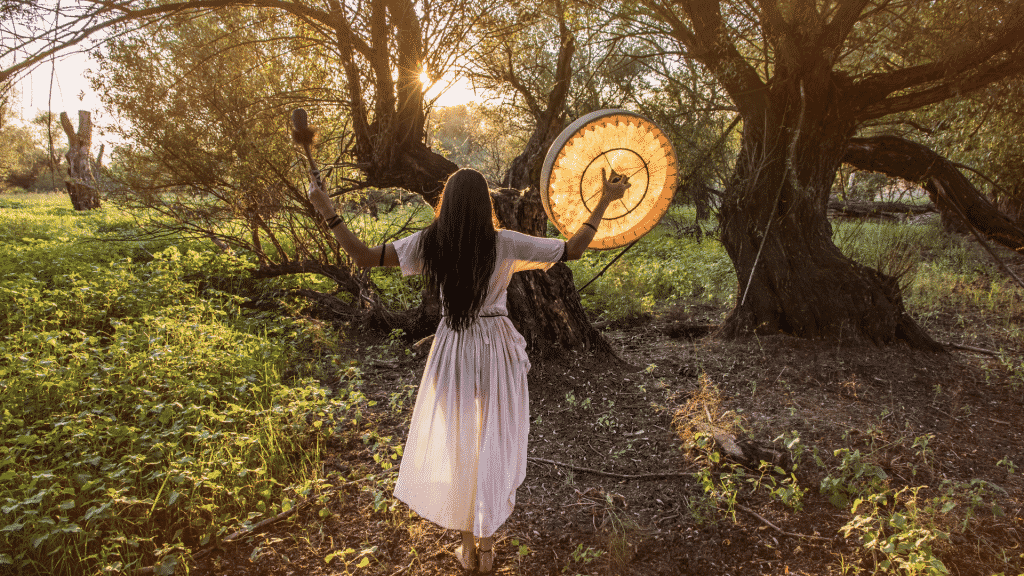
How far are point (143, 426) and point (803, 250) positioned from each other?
20.2ft

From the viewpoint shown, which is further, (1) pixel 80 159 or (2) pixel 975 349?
(1) pixel 80 159

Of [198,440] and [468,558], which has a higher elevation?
[198,440]

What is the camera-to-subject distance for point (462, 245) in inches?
96.9

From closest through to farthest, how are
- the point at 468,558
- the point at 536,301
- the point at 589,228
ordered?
the point at 589,228 → the point at 468,558 → the point at 536,301

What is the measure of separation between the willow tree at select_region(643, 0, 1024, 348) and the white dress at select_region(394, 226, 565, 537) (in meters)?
3.05

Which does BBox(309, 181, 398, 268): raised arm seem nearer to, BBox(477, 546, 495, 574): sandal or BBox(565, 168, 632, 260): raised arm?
BBox(565, 168, 632, 260): raised arm

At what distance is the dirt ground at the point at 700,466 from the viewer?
2.73 metres

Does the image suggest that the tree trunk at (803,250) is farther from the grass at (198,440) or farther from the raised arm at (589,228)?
the raised arm at (589,228)

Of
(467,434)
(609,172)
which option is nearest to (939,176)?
(609,172)

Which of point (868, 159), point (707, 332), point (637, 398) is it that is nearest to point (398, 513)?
point (637, 398)

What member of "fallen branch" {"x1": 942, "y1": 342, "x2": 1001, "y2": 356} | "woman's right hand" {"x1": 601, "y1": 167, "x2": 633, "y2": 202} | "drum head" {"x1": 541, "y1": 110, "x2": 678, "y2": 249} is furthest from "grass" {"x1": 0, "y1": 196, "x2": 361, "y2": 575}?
"fallen branch" {"x1": 942, "y1": 342, "x2": 1001, "y2": 356}

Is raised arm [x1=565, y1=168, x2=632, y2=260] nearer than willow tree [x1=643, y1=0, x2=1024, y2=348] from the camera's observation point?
Yes

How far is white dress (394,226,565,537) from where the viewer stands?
261 centimetres

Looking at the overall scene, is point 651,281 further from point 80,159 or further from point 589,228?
point 80,159
